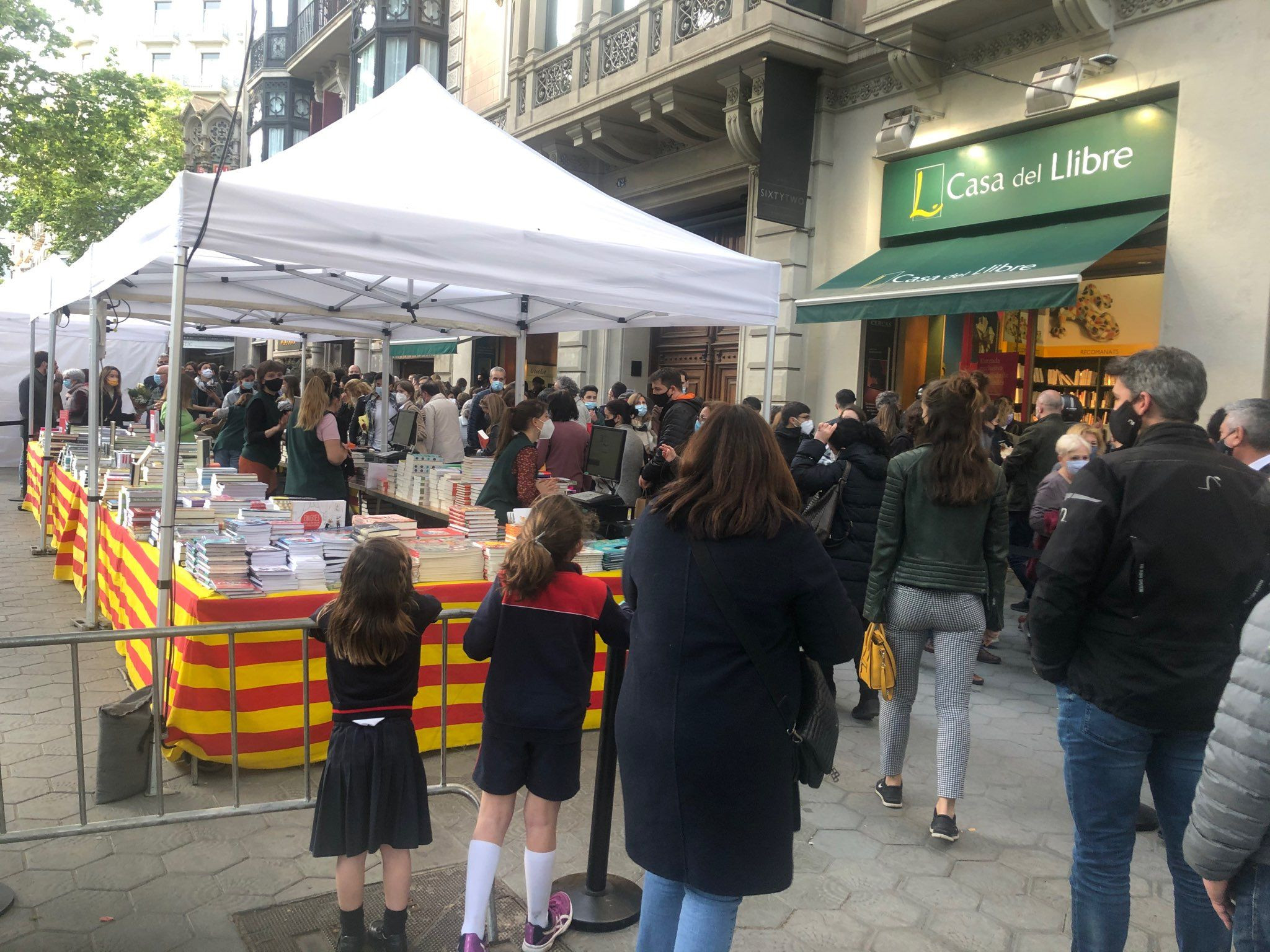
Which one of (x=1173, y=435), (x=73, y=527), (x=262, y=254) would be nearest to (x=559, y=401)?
(x=262, y=254)

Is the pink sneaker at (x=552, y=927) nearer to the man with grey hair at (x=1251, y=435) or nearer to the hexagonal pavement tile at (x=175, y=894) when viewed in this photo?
the hexagonal pavement tile at (x=175, y=894)

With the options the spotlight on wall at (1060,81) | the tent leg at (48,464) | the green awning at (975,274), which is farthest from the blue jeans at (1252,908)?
the tent leg at (48,464)

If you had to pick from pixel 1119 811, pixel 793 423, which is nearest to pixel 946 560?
pixel 1119 811

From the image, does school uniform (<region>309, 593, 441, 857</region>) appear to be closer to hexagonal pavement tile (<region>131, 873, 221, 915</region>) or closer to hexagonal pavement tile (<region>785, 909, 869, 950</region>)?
hexagonal pavement tile (<region>131, 873, 221, 915</region>)

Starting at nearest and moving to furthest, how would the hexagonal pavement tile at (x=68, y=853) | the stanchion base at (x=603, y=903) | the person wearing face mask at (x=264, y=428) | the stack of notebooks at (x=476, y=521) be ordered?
the stanchion base at (x=603, y=903), the hexagonal pavement tile at (x=68, y=853), the stack of notebooks at (x=476, y=521), the person wearing face mask at (x=264, y=428)

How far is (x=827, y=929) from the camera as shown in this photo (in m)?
3.29

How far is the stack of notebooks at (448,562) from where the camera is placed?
4730 millimetres

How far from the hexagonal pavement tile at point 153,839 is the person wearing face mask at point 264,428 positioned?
15.3 ft

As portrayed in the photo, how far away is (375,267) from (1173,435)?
12.1ft

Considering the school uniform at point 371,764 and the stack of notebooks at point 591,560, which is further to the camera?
the stack of notebooks at point 591,560

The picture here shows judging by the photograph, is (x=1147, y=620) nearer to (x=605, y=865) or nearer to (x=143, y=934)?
(x=605, y=865)

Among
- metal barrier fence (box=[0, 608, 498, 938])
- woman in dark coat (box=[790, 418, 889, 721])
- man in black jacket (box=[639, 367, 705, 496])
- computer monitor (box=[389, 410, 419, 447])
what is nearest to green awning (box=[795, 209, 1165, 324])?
man in black jacket (box=[639, 367, 705, 496])

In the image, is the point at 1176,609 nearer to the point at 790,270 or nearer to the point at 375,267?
the point at 375,267

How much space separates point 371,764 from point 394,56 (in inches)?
851
